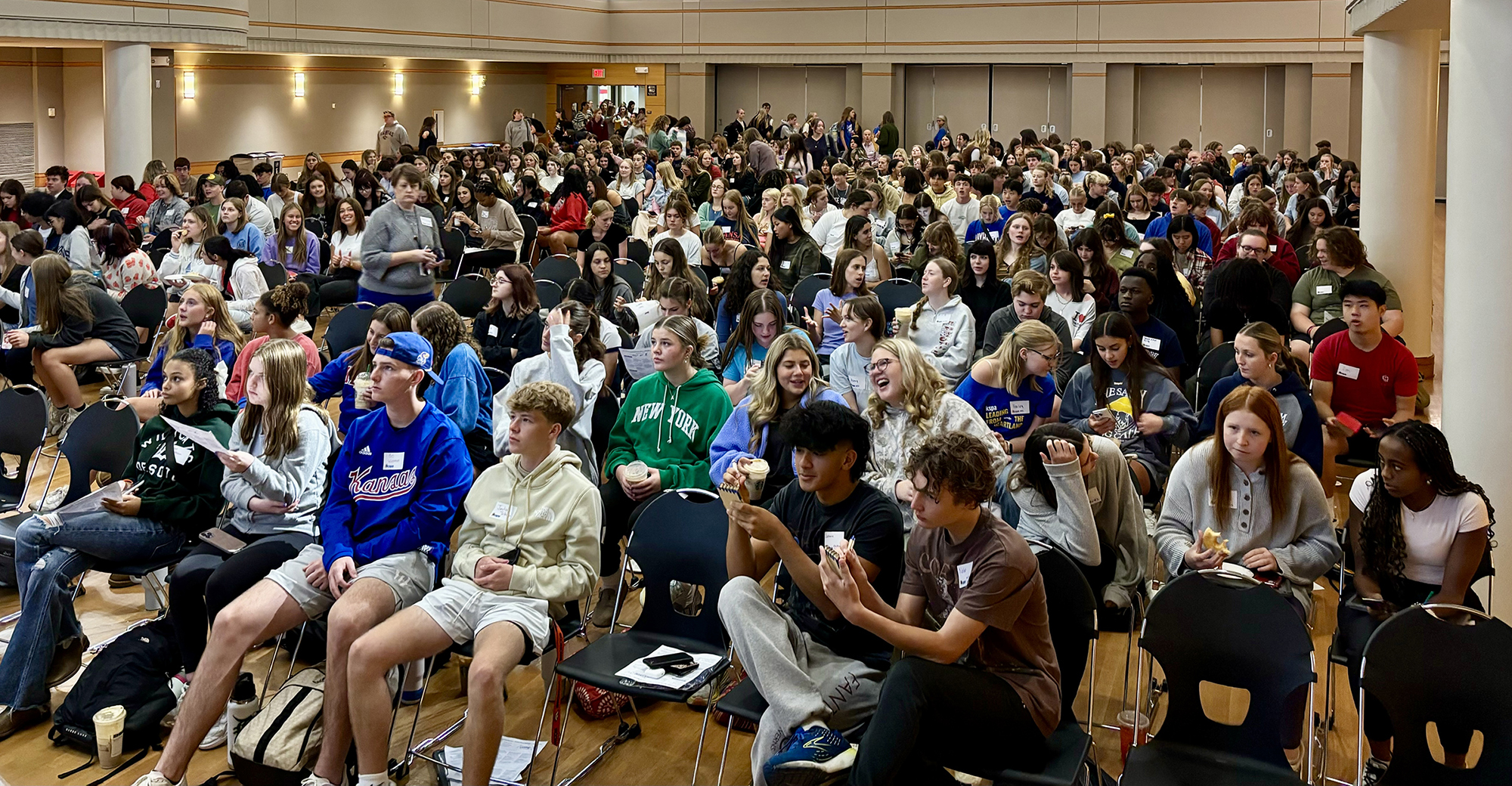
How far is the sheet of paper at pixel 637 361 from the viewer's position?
6359 millimetres

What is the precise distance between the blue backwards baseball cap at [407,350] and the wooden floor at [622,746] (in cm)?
131

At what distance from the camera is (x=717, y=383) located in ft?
18.4

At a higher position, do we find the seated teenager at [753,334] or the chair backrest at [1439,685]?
the seated teenager at [753,334]

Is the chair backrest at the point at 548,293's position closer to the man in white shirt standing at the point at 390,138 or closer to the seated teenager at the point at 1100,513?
the seated teenager at the point at 1100,513

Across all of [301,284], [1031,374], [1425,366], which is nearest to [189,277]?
[301,284]

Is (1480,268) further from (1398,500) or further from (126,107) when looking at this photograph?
(126,107)

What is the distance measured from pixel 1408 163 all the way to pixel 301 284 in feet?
26.3

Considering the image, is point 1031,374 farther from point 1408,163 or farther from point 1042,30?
point 1042,30

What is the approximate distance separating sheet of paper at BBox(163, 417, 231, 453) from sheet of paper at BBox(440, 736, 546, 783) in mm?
1456

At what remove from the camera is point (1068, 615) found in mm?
3746

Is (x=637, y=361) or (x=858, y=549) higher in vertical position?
(x=637, y=361)

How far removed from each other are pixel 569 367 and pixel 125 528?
1993 millimetres

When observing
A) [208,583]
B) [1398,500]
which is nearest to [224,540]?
[208,583]

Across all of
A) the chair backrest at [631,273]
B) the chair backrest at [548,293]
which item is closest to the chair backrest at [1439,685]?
the chair backrest at [548,293]
